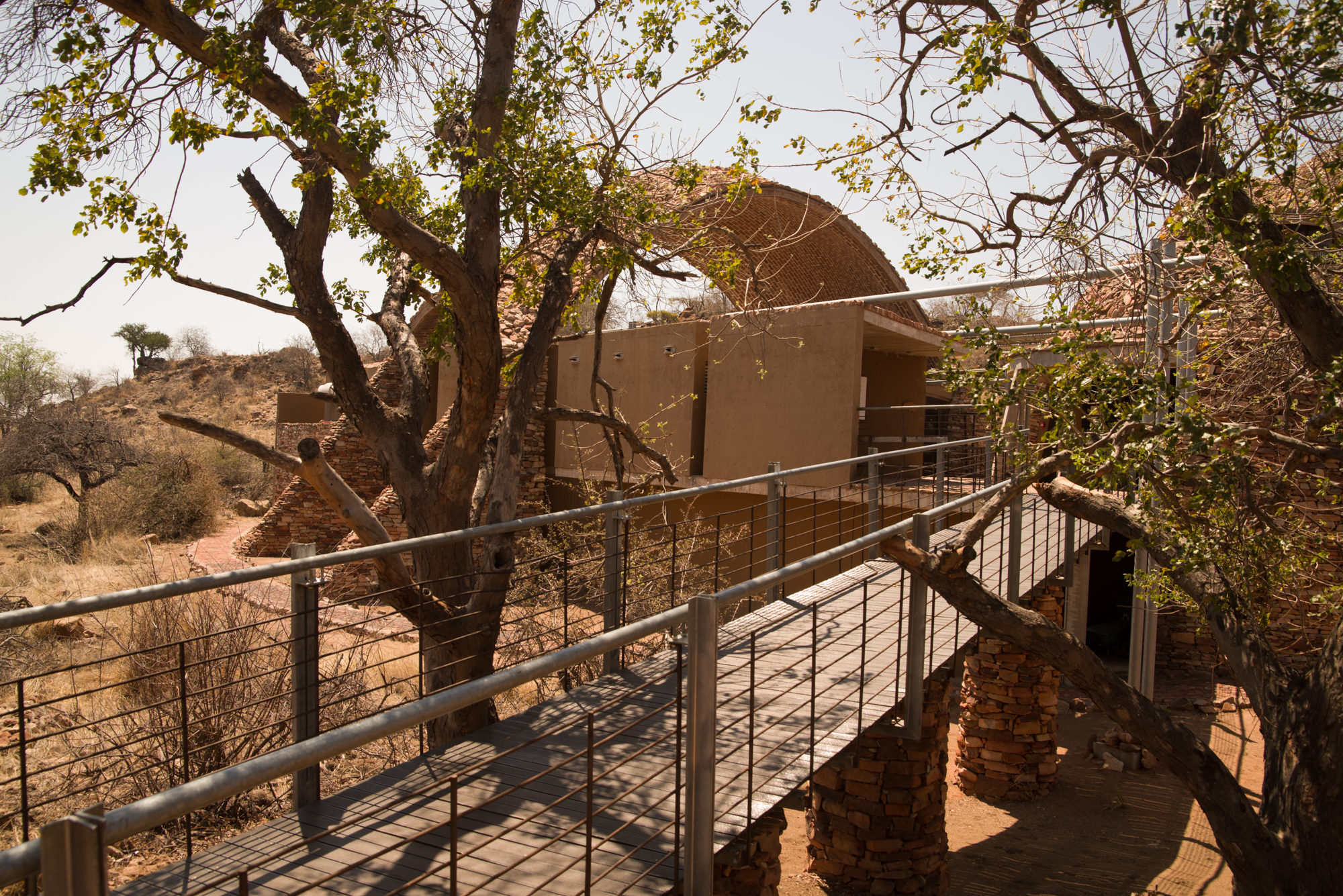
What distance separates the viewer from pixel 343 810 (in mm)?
3182

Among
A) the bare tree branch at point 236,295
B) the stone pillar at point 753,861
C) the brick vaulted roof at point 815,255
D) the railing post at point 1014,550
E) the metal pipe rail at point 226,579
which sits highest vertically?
the brick vaulted roof at point 815,255

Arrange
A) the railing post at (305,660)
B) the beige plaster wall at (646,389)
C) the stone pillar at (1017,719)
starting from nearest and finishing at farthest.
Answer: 1. the railing post at (305,660)
2. the stone pillar at (1017,719)
3. the beige plaster wall at (646,389)

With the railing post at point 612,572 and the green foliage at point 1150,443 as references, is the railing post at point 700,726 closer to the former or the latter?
the railing post at point 612,572

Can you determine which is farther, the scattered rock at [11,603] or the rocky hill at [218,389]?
the rocky hill at [218,389]

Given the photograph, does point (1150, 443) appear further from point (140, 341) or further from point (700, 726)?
point (140, 341)

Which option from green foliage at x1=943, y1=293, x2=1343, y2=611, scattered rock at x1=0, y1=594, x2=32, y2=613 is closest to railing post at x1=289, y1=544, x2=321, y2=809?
green foliage at x1=943, y1=293, x2=1343, y2=611

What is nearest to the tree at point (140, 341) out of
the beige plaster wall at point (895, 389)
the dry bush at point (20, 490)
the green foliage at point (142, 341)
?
the green foliage at point (142, 341)

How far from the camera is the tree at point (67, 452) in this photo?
1873cm

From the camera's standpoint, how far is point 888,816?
20.3 feet

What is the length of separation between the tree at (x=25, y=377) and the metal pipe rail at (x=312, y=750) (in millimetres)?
29697

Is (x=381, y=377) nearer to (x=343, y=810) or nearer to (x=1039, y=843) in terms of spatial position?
(x=1039, y=843)

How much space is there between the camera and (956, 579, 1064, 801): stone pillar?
30.2ft

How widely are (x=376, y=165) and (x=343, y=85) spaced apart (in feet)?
1.63

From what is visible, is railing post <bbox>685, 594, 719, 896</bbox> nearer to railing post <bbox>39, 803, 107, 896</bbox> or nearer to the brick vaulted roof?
railing post <bbox>39, 803, 107, 896</bbox>
